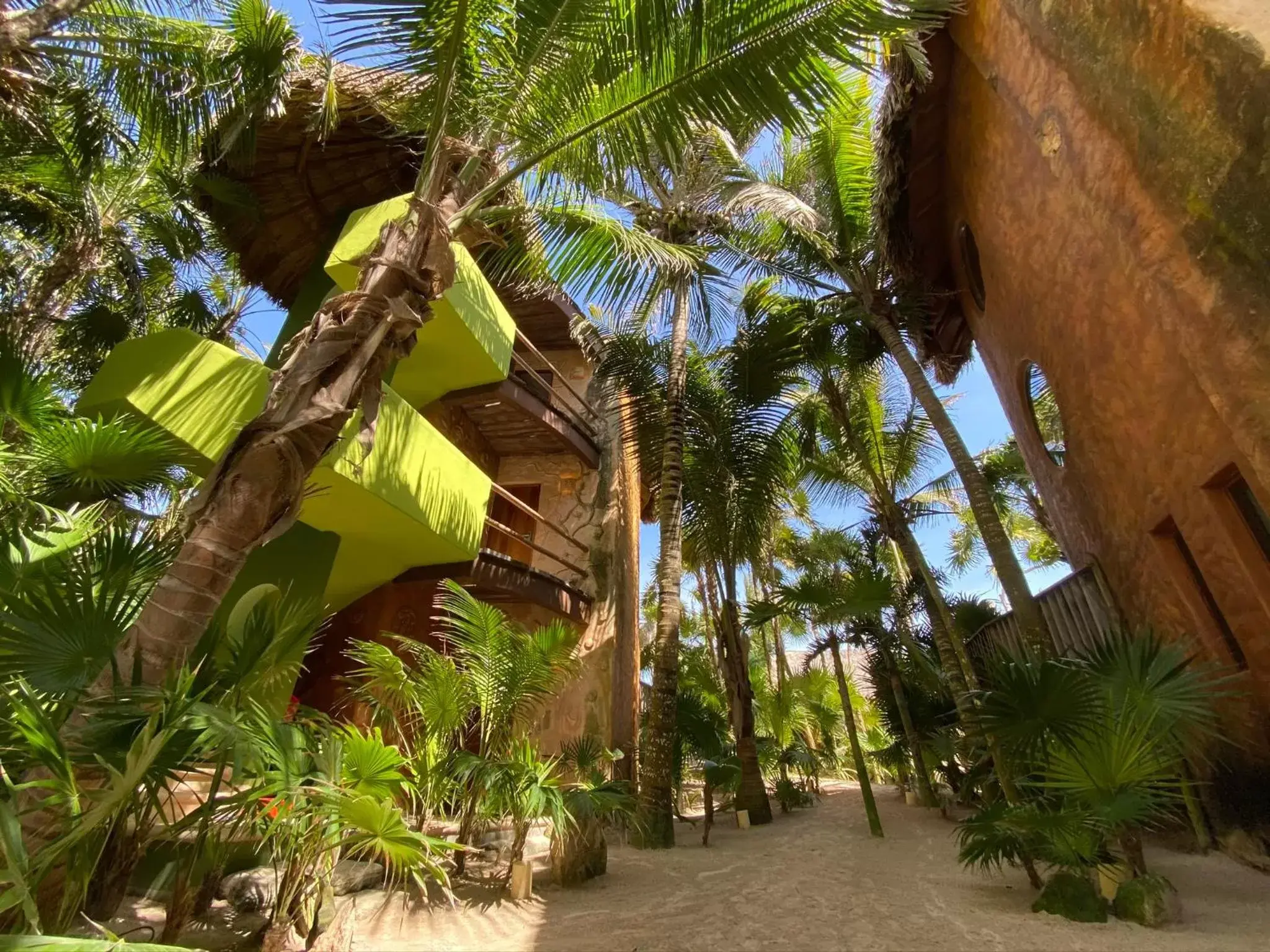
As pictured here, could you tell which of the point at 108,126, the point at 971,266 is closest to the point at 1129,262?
the point at 971,266

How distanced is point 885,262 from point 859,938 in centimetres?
730

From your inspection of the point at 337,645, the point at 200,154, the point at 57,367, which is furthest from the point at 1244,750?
the point at 57,367

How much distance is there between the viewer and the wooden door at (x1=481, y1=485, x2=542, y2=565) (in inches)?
406

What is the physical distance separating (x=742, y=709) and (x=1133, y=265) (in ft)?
22.3

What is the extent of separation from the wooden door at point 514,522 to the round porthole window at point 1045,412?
7.31m

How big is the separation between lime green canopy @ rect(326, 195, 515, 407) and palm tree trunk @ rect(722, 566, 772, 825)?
4325 mm

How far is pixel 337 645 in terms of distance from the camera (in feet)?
26.4

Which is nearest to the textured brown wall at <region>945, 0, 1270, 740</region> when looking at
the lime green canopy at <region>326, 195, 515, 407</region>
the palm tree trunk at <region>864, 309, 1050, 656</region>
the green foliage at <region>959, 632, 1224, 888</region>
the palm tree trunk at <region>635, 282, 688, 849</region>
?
the palm tree trunk at <region>864, 309, 1050, 656</region>

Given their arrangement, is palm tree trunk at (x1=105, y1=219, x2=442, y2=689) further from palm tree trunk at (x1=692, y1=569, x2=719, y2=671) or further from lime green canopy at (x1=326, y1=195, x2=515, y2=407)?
palm tree trunk at (x1=692, y1=569, x2=719, y2=671)

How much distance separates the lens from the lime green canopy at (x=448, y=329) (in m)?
6.45

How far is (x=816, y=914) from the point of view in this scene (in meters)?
3.87

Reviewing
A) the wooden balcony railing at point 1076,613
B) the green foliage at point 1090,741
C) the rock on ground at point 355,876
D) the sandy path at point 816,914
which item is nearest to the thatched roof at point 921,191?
the wooden balcony railing at point 1076,613

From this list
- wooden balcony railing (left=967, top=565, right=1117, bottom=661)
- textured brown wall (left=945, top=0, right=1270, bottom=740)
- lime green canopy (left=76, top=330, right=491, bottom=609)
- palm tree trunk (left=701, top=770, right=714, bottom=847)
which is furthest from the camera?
palm tree trunk (left=701, top=770, right=714, bottom=847)

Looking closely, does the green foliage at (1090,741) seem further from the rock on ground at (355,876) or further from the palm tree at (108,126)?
the palm tree at (108,126)
